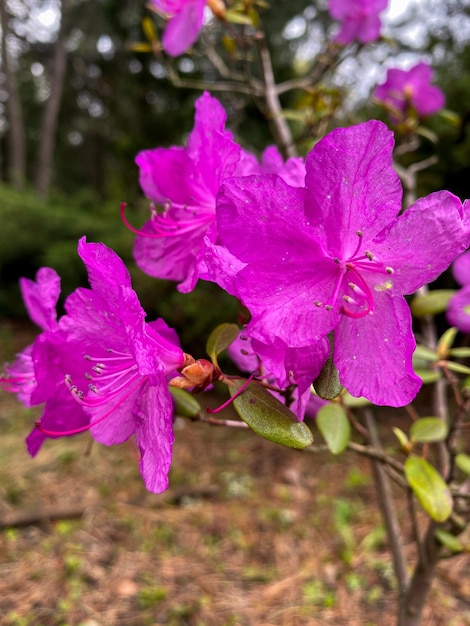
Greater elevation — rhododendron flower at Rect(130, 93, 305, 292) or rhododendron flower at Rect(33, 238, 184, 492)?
rhododendron flower at Rect(130, 93, 305, 292)

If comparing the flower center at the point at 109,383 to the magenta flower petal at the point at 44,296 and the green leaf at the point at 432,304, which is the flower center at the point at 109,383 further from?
the green leaf at the point at 432,304

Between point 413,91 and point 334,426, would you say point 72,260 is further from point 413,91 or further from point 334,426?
point 334,426

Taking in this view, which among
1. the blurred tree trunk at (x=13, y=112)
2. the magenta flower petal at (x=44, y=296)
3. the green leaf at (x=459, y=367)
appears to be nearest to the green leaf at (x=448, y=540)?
the green leaf at (x=459, y=367)

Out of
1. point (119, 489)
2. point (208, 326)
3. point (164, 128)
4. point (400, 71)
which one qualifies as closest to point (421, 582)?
point (400, 71)

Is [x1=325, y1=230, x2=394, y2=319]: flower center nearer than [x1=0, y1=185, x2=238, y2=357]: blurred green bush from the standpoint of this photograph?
Yes

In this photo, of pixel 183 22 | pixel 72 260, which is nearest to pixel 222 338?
pixel 183 22

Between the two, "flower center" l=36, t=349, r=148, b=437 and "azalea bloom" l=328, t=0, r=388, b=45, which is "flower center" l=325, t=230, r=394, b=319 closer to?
"flower center" l=36, t=349, r=148, b=437

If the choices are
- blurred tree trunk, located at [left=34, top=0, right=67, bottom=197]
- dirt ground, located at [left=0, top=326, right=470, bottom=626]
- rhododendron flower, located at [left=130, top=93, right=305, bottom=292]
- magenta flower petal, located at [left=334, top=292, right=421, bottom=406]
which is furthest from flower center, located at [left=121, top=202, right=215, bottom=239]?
blurred tree trunk, located at [left=34, top=0, right=67, bottom=197]
